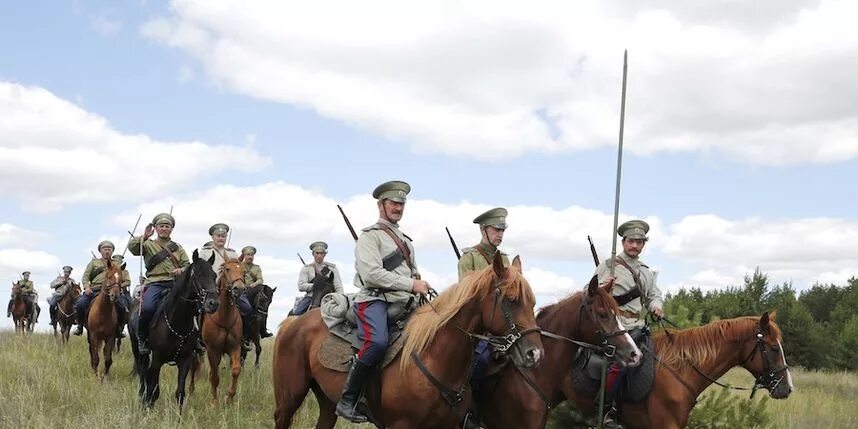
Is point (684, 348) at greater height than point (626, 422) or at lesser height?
greater

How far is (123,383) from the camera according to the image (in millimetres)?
13125

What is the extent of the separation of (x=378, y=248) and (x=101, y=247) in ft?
43.0

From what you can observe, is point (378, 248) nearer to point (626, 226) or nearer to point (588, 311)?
point (588, 311)

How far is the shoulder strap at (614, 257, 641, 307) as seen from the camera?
883cm

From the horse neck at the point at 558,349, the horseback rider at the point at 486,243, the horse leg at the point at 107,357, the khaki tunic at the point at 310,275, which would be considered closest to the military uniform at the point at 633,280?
the horse neck at the point at 558,349

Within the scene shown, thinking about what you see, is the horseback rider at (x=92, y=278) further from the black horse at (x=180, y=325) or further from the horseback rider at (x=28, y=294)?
the horseback rider at (x=28, y=294)

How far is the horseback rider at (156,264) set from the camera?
1145 cm

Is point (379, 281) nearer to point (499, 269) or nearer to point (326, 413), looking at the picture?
point (499, 269)

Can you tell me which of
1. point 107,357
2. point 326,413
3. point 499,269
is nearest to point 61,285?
point 107,357

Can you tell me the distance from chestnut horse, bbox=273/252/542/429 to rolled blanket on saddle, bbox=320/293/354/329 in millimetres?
750

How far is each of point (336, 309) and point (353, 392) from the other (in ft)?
2.84

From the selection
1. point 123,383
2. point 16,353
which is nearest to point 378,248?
point 123,383

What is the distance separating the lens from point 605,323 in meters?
7.71

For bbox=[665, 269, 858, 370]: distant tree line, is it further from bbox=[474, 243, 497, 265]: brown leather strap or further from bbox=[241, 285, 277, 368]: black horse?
bbox=[474, 243, 497, 265]: brown leather strap
